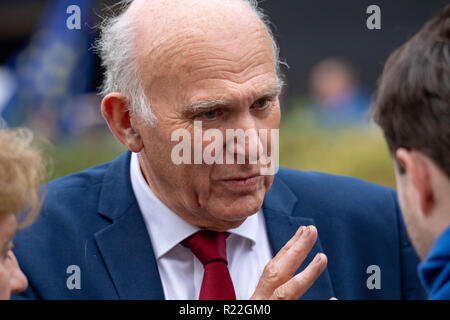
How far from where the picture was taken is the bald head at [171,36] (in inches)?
93.8

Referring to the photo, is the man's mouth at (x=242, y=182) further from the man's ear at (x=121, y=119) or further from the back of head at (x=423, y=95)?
the back of head at (x=423, y=95)

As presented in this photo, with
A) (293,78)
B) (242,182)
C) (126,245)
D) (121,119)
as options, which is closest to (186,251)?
(126,245)

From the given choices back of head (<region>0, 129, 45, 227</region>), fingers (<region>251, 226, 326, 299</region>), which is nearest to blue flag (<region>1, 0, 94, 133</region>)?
back of head (<region>0, 129, 45, 227</region>)

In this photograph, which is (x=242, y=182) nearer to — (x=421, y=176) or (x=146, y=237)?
(x=146, y=237)

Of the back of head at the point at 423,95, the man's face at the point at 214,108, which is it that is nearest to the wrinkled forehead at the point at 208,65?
the man's face at the point at 214,108

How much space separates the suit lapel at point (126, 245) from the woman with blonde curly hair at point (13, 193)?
532 millimetres

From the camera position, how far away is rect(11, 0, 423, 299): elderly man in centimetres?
239

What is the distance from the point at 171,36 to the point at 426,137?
111 cm

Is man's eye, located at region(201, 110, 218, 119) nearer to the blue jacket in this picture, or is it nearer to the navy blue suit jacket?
the navy blue suit jacket

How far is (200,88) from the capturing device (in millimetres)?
2373

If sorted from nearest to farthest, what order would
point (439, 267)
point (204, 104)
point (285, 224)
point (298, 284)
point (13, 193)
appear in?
point (439, 267), point (13, 193), point (298, 284), point (204, 104), point (285, 224)

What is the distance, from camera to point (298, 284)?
2.07 m
